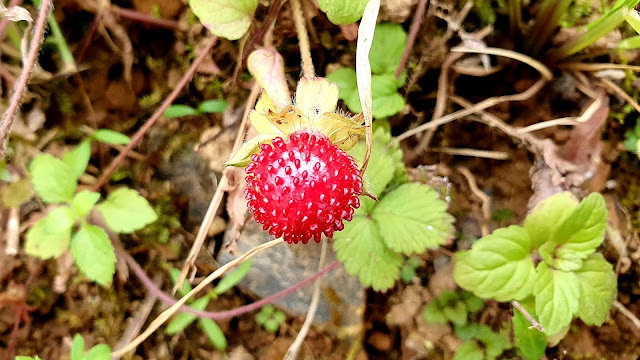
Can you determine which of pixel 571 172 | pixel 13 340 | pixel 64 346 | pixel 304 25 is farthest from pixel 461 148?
pixel 13 340

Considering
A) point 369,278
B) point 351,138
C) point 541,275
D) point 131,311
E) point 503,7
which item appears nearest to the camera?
point 351,138

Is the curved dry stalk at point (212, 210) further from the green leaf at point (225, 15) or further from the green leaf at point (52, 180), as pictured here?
the green leaf at point (52, 180)

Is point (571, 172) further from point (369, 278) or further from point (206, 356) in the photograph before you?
point (206, 356)

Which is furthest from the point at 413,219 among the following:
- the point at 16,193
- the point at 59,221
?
the point at 16,193

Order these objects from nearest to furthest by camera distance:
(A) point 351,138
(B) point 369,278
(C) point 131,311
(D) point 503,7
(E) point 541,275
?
(A) point 351,138, (E) point 541,275, (B) point 369,278, (D) point 503,7, (C) point 131,311

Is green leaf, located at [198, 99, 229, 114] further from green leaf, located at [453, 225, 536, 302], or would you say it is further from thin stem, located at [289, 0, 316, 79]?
green leaf, located at [453, 225, 536, 302]

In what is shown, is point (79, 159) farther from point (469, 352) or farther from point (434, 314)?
point (469, 352)

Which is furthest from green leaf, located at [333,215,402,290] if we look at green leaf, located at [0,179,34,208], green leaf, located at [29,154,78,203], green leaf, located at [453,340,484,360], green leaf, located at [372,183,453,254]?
green leaf, located at [0,179,34,208]
